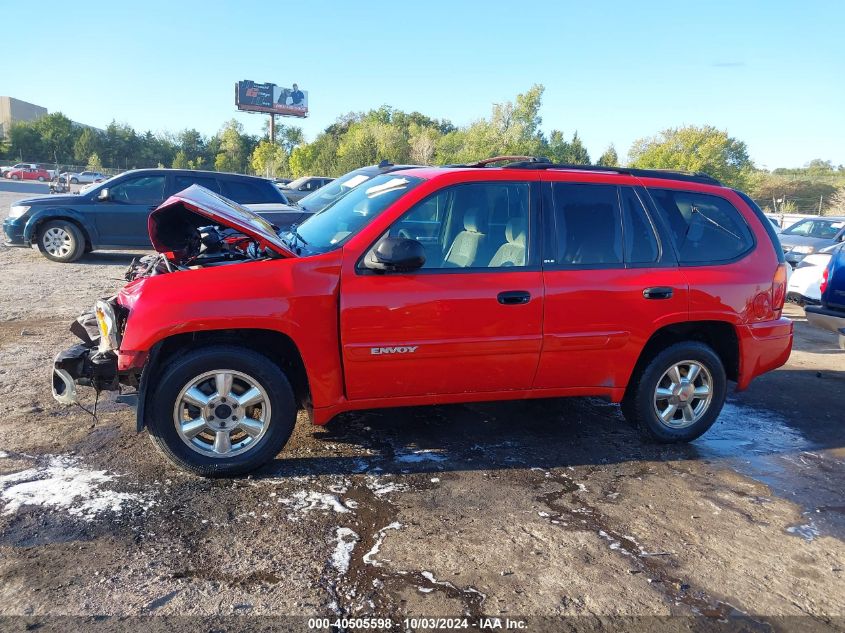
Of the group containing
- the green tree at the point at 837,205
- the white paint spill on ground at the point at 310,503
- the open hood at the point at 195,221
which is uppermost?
the green tree at the point at 837,205

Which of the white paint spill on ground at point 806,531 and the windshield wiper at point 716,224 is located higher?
the windshield wiper at point 716,224

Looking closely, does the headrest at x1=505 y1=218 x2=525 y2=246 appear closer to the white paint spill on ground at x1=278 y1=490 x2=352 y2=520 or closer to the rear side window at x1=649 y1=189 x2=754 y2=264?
the rear side window at x1=649 y1=189 x2=754 y2=264

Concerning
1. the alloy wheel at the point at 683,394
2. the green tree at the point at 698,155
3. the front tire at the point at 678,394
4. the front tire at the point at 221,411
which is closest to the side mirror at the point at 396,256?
the front tire at the point at 221,411

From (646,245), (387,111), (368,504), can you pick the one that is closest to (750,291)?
(646,245)

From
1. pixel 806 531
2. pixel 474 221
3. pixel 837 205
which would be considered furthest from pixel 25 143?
pixel 806 531

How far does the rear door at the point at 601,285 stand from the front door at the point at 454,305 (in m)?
0.14

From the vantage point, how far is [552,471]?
4094 millimetres

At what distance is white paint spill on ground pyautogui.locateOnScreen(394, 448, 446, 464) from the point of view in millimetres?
4117

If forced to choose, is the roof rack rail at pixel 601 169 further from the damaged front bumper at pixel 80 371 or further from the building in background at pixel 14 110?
the building in background at pixel 14 110

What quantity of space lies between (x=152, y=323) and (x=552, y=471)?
8.57 ft

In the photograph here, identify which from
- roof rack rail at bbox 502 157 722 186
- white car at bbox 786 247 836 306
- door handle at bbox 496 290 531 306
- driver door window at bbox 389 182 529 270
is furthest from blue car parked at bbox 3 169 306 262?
white car at bbox 786 247 836 306

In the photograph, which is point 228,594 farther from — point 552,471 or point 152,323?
point 552,471

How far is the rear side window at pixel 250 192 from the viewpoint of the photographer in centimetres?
1092

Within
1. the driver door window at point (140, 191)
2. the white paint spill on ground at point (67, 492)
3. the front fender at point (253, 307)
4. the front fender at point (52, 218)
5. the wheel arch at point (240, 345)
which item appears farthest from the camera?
the driver door window at point (140, 191)
